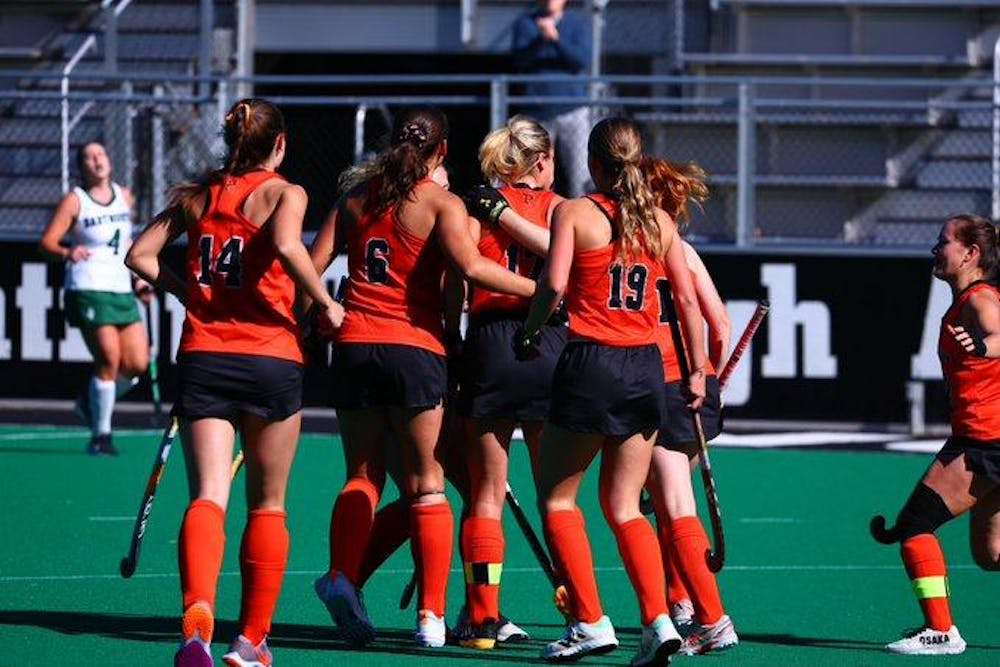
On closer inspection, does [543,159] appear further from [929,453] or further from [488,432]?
[929,453]

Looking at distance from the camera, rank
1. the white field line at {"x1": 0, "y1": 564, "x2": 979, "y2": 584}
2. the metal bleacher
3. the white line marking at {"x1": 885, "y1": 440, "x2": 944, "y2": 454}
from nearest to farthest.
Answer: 1. the white field line at {"x1": 0, "y1": 564, "x2": 979, "y2": 584}
2. the white line marking at {"x1": 885, "y1": 440, "x2": 944, "y2": 454}
3. the metal bleacher

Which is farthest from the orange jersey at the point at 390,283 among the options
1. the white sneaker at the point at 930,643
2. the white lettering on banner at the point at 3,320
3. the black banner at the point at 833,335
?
the white lettering on banner at the point at 3,320

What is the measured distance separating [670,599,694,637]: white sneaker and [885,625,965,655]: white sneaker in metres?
0.81

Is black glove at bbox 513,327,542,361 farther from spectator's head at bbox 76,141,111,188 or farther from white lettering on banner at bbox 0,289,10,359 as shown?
white lettering on banner at bbox 0,289,10,359

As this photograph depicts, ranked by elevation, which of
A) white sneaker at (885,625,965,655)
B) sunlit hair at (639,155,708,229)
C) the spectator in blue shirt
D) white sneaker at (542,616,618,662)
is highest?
the spectator in blue shirt

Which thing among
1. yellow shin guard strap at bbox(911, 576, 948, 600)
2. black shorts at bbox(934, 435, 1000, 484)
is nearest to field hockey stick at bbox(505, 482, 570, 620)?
yellow shin guard strap at bbox(911, 576, 948, 600)

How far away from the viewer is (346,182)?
27.2 ft

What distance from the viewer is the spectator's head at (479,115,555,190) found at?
818 cm

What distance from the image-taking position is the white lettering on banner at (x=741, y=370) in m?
17.1

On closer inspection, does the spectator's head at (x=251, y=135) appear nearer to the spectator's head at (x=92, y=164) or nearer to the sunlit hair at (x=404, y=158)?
the sunlit hair at (x=404, y=158)

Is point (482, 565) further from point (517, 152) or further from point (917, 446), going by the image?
point (917, 446)

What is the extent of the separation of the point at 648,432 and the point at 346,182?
165cm

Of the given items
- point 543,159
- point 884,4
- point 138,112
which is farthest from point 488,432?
point 884,4

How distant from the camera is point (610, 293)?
7578mm
